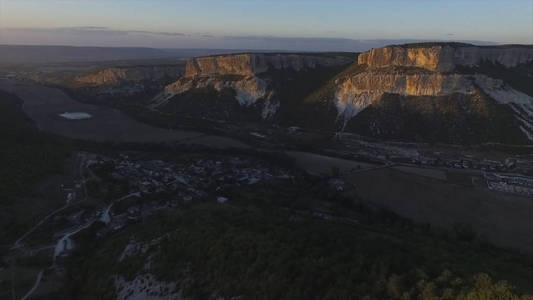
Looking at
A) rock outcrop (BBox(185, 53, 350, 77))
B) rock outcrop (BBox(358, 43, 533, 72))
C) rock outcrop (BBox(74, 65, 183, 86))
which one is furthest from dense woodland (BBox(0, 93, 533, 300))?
rock outcrop (BBox(74, 65, 183, 86))

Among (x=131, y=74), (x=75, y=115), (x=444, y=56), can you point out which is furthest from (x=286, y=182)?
(x=131, y=74)

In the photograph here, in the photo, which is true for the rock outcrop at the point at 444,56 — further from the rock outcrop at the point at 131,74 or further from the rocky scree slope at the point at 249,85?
the rock outcrop at the point at 131,74

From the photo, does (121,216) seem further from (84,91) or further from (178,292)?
(84,91)

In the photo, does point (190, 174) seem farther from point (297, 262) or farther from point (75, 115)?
point (75, 115)

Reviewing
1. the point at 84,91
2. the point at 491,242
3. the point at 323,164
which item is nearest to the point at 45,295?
the point at 491,242

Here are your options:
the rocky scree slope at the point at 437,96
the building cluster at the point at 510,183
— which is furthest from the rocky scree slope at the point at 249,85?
the building cluster at the point at 510,183

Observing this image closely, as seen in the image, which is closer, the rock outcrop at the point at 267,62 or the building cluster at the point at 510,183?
the building cluster at the point at 510,183

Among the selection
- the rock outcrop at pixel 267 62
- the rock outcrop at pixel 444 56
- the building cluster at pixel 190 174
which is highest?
the rock outcrop at pixel 444 56
